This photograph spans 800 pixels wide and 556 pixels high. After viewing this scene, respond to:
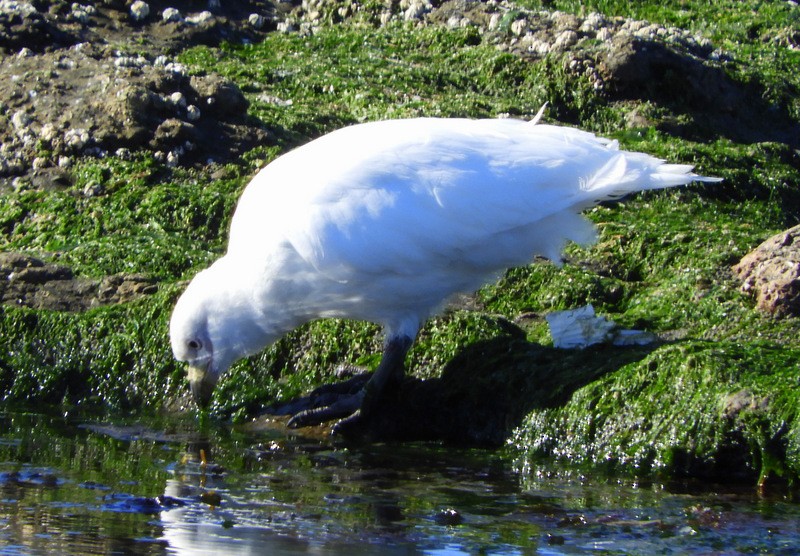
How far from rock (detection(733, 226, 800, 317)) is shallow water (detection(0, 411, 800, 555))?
154 centimetres

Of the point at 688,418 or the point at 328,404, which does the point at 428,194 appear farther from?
the point at 688,418

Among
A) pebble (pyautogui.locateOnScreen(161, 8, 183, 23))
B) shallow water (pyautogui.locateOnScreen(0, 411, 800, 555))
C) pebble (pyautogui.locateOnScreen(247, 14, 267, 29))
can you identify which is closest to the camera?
shallow water (pyautogui.locateOnScreen(0, 411, 800, 555))

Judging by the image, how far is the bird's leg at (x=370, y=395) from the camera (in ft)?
20.1

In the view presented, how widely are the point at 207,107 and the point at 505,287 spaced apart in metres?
3.14

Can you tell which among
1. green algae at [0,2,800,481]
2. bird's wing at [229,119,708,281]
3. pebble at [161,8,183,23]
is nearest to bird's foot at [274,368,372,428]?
green algae at [0,2,800,481]

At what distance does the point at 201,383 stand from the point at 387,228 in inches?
55.6

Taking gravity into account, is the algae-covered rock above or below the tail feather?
below

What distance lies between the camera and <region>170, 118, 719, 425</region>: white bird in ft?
19.5

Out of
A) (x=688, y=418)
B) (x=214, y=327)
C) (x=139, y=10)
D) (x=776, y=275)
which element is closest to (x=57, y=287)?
(x=214, y=327)

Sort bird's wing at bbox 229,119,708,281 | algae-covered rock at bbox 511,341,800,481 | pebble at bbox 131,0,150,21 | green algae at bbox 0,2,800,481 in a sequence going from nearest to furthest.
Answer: algae-covered rock at bbox 511,341,800,481 < green algae at bbox 0,2,800,481 < bird's wing at bbox 229,119,708,281 < pebble at bbox 131,0,150,21

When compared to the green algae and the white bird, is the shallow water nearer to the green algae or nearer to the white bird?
the green algae

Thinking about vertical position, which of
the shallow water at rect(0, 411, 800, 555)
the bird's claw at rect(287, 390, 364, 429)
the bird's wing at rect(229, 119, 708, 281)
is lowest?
the shallow water at rect(0, 411, 800, 555)

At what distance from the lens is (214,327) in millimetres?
6242

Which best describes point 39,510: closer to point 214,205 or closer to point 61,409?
point 61,409
